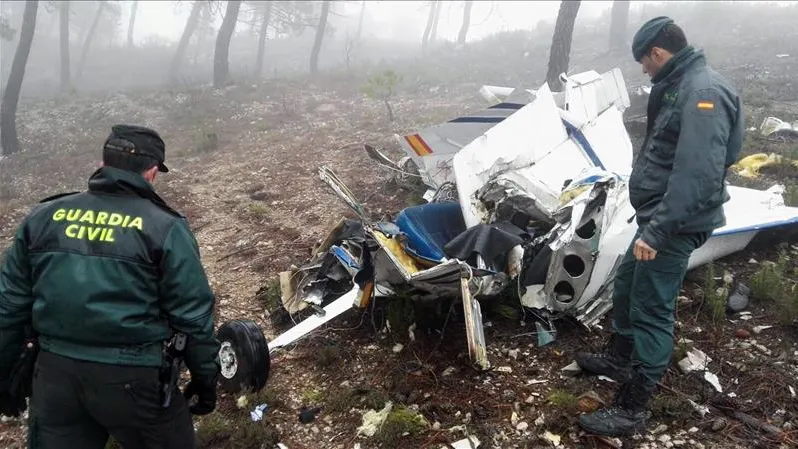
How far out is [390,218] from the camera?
6.12 m

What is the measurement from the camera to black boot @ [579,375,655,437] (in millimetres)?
2934

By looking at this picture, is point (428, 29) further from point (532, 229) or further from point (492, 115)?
point (532, 229)

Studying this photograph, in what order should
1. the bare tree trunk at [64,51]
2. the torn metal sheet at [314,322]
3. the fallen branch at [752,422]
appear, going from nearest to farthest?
the fallen branch at [752,422] < the torn metal sheet at [314,322] < the bare tree trunk at [64,51]

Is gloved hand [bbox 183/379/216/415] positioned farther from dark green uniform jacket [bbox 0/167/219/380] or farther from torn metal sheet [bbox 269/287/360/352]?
torn metal sheet [bbox 269/287/360/352]

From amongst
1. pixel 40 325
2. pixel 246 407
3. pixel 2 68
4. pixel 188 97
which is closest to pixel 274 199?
pixel 246 407

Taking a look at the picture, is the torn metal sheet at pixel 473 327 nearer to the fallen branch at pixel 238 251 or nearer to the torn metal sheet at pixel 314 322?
the torn metal sheet at pixel 314 322

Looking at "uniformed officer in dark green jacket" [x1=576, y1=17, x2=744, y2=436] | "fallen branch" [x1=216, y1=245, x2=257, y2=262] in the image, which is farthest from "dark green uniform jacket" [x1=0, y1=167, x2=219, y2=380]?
"fallen branch" [x1=216, y1=245, x2=257, y2=262]

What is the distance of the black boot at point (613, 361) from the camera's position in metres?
3.38

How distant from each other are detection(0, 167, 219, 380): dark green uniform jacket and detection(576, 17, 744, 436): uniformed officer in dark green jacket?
2.19m

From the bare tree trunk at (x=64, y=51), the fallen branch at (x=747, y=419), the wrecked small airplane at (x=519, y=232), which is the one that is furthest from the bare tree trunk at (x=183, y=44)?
the fallen branch at (x=747, y=419)

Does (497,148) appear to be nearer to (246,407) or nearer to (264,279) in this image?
(264,279)

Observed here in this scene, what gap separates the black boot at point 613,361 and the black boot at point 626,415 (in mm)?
369

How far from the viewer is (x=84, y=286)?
1999mm

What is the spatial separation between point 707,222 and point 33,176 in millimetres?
11360
